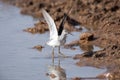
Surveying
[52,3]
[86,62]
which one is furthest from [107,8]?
[86,62]

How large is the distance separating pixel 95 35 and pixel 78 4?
424cm

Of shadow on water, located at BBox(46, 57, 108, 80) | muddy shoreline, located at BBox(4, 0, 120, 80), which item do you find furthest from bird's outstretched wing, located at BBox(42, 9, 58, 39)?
muddy shoreline, located at BBox(4, 0, 120, 80)

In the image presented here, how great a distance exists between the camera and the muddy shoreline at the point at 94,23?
46.7 feet

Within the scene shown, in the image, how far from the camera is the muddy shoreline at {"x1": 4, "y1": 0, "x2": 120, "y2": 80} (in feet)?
46.7

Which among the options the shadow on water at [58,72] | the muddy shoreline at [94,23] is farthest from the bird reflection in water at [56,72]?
the muddy shoreline at [94,23]

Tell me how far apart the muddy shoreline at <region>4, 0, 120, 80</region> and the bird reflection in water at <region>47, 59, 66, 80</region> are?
0.57 metres

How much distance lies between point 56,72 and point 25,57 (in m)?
1.83

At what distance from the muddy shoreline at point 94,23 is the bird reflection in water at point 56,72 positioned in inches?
22.4

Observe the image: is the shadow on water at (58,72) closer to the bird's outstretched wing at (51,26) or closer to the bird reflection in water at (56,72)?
the bird reflection in water at (56,72)

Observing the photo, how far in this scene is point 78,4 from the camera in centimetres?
2158

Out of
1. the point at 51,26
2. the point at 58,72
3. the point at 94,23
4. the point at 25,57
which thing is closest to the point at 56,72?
the point at 58,72

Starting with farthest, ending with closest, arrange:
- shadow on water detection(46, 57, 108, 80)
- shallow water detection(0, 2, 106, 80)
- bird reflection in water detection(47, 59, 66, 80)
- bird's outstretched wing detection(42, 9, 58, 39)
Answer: bird's outstretched wing detection(42, 9, 58, 39)
shallow water detection(0, 2, 106, 80)
bird reflection in water detection(47, 59, 66, 80)
shadow on water detection(46, 57, 108, 80)

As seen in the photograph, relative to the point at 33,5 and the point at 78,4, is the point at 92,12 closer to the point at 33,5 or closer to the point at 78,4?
the point at 78,4

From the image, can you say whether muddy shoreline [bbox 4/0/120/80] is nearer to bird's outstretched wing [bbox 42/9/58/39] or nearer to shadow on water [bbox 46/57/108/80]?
shadow on water [bbox 46/57/108/80]
